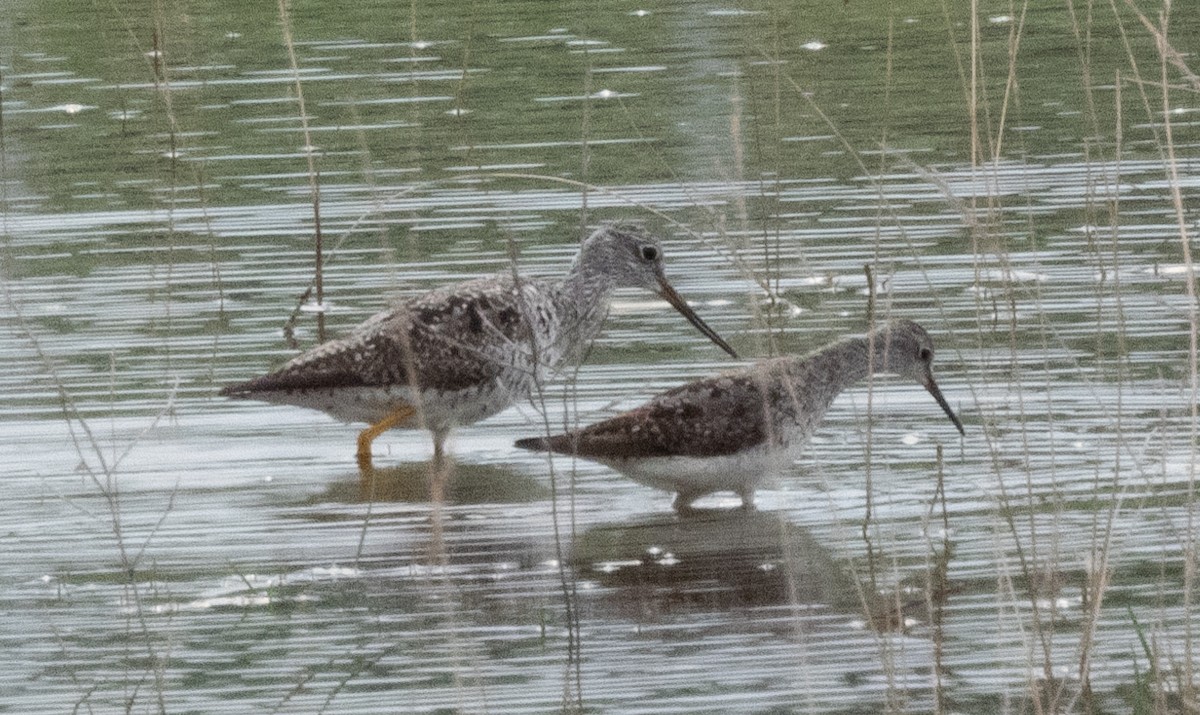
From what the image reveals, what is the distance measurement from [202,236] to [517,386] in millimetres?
3136

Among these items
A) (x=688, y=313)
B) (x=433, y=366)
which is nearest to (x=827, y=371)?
→ (x=688, y=313)

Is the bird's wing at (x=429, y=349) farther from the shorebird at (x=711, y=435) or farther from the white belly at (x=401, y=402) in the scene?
the shorebird at (x=711, y=435)

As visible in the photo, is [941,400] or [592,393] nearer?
[941,400]

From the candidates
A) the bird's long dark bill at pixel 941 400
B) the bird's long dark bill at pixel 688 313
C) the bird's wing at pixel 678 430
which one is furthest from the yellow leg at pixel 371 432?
the bird's long dark bill at pixel 941 400

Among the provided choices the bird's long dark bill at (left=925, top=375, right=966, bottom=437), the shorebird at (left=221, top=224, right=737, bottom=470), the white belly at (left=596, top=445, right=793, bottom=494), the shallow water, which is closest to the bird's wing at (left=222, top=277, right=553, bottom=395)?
the shorebird at (left=221, top=224, right=737, bottom=470)

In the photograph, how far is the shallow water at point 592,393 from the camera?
5746 mm

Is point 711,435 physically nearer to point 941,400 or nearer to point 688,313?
point 941,400

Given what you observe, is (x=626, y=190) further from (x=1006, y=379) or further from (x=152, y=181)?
(x=1006, y=379)

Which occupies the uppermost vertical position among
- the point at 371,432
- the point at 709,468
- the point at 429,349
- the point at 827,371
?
the point at 429,349

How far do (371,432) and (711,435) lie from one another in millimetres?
1396

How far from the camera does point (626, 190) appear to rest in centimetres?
1133

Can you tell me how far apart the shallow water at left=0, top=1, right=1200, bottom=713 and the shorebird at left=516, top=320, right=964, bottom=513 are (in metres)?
0.15

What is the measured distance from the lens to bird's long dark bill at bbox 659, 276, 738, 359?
880cm

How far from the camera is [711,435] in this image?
24.3 ft
